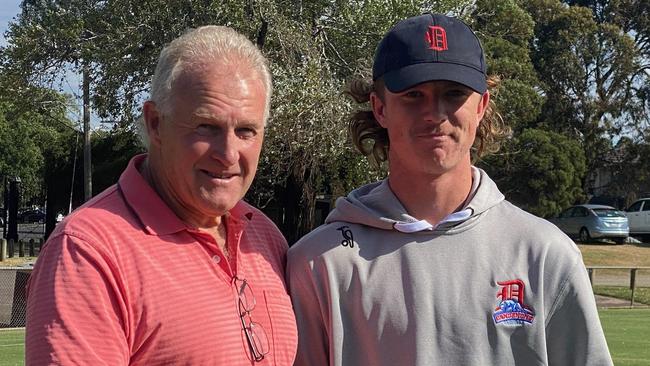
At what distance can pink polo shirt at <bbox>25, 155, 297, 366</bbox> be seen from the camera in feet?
8.04

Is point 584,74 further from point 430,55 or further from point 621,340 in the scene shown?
point 430,55

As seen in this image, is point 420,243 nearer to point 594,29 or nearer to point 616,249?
point 616,249

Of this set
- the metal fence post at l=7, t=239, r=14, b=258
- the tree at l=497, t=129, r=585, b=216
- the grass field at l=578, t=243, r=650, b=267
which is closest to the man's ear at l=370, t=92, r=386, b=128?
the grass field at l=578, t=243, r=650, b=267

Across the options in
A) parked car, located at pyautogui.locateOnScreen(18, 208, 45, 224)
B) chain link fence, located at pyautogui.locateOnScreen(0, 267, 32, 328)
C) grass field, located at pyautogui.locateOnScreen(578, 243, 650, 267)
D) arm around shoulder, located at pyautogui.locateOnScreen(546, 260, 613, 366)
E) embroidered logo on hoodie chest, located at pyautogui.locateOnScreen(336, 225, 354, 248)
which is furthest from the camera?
parked car, located at pyautogui.locateOnScreen(18, 208, 45, 224)

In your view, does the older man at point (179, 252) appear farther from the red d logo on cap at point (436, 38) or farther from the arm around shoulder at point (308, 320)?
the red d logo on cap at point (436, 38)

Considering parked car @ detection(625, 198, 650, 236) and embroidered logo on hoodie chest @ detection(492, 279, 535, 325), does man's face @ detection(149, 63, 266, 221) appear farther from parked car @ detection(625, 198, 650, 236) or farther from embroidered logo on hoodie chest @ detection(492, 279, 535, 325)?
parked car @ detection(625, 198, 650, 236)

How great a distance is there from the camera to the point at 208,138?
292 cm

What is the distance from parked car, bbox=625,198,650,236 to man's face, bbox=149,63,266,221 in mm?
36465

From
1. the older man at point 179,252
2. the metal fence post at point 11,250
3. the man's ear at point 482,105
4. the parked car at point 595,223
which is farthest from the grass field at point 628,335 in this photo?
the metal fence post at point 11,250

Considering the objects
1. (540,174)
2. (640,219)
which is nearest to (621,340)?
(540,174)

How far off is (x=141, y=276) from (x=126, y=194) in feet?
1.12

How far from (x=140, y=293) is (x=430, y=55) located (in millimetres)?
1268

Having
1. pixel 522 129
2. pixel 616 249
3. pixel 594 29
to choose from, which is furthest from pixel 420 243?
pixel 594 29

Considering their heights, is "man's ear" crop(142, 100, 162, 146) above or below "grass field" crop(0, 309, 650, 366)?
above
